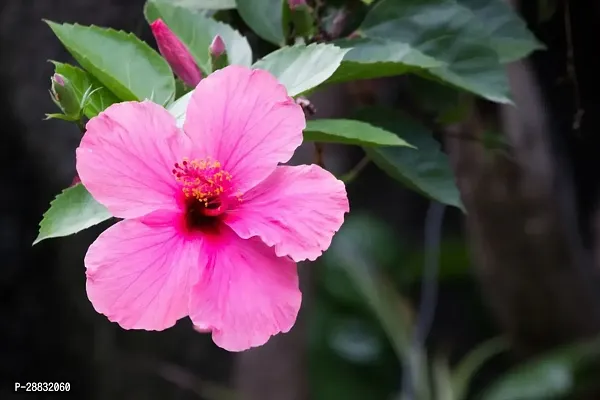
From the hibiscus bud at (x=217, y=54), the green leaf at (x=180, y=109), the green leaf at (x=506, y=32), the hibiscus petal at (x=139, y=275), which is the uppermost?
the hibiscus bud at (x=217, y=54)

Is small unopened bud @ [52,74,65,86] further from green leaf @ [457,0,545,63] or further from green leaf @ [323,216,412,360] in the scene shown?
green leaf @ [323,216,412,360]

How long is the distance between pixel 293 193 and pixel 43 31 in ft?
2.48

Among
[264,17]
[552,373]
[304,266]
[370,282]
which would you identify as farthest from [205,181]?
[370,282]

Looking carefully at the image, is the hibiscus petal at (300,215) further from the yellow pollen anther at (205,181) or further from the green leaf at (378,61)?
the green leaf at (378,61)

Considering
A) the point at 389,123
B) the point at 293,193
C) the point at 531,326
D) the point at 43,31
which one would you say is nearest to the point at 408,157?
the point at 389,123

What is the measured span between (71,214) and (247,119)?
0.12 m

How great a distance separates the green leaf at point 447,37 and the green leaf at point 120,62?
0.21 m

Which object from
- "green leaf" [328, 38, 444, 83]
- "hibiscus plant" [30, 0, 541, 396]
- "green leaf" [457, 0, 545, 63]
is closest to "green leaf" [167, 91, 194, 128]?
"hibiscus plant" [30, 0, 541, 396]

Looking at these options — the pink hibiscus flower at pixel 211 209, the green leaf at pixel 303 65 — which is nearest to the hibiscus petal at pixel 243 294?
the pink hibiscus flower at pixel 211 209

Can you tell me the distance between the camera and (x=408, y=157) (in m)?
0.59

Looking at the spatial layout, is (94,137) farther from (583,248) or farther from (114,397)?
(583,248)

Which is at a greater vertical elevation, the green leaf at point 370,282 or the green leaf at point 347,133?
the green leaf at point 347,133

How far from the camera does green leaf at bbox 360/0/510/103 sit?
579 millimetres

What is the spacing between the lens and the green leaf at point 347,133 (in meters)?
0.44
